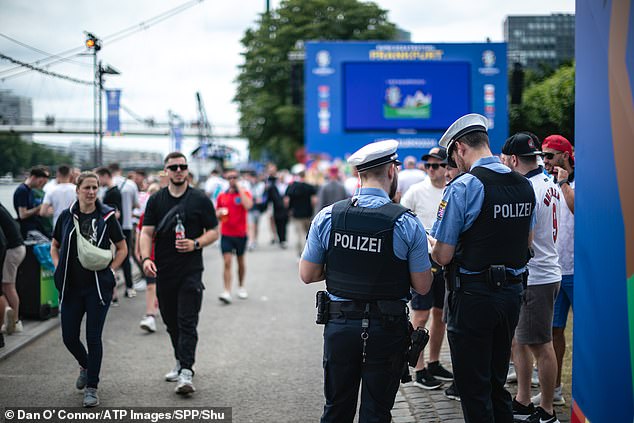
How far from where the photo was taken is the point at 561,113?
10953 mm

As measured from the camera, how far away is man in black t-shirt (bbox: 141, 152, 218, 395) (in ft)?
20.4

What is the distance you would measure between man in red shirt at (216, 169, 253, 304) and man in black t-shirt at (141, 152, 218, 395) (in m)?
4.32

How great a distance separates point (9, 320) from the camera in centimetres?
824

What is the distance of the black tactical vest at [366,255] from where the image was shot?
372 cm

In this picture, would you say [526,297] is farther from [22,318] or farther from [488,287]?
[22,318]

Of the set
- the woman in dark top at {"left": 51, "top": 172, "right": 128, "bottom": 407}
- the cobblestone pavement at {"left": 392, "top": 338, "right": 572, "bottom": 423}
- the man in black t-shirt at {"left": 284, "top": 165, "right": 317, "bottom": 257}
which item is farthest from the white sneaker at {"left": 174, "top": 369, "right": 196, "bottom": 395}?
the man in black t-shirt at {"left": 284, "top": 165, "right": 317, "bottom": 257}

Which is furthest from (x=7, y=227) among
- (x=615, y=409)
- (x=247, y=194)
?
(x=615, y=409)

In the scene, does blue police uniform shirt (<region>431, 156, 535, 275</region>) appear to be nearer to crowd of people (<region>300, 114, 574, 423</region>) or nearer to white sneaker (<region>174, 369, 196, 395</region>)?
crowd of people (<region>300, 114, 574, 423</region>)

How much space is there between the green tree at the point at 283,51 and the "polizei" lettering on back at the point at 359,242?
641 inches

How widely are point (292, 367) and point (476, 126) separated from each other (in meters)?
3.64

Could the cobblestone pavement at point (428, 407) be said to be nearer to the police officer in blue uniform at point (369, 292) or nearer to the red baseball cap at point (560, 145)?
the police officer in blue uniform at point (369, 292)

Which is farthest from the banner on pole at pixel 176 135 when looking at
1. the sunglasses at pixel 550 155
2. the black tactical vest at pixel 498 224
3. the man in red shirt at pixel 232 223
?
the black tactical vest at pixel 498 224

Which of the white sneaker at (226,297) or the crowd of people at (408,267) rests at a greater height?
the crowd of people at (408,267)

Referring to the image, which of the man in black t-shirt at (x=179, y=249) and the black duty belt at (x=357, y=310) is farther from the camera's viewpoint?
the man in black t-shirt at (x=179, y=249)
